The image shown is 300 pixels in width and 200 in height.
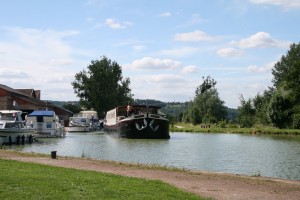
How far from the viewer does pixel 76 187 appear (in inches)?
507

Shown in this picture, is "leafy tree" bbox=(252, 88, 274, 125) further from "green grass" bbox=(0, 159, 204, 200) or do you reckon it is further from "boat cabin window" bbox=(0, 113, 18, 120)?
"green grass" bbox=(0, 159, 204, 200)

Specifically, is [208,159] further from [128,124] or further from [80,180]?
[128,124]

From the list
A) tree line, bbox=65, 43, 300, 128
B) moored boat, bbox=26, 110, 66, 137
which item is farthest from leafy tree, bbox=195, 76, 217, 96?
moored boat, bbox=26, 110, 66, 137

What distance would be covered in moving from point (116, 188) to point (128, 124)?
39355 mm

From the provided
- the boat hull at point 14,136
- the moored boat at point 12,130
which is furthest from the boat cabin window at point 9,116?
the boat hull at point 14,136

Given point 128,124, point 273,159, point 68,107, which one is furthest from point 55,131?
point 68,107

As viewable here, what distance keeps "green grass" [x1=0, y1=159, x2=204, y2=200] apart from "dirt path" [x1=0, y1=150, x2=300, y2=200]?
1049 mm

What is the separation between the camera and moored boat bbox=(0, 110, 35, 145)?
40578mm

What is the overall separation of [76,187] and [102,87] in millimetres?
95342

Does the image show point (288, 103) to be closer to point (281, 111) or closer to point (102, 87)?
point (281, 111)

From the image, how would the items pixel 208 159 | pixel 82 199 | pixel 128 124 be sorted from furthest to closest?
1. pixel 128 124
2. pixel 208 159
3. pixel 82 199

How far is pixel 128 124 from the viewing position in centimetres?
5247

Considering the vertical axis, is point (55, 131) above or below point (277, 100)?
below

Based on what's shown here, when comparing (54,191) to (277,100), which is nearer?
→ (54,191)
